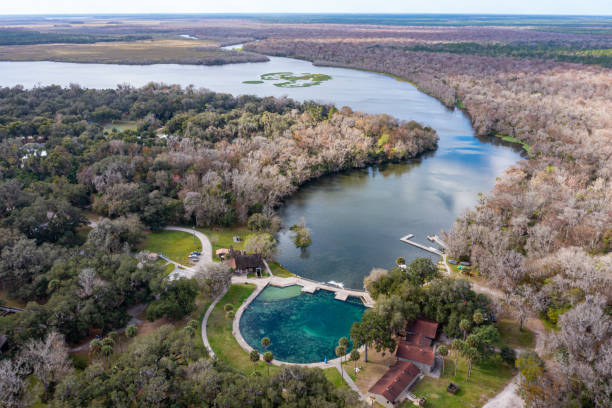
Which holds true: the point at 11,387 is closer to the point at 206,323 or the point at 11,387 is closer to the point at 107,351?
the point at 107,351

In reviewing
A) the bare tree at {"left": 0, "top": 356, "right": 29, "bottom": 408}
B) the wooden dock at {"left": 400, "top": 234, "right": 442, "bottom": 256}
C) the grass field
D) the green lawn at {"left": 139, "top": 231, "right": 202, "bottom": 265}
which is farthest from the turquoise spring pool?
the grass field

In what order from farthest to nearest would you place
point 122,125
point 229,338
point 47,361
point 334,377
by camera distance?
point 122,125, point 229,338, point 334,377, point 47,361

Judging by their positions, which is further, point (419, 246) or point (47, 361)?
point (419, 246)

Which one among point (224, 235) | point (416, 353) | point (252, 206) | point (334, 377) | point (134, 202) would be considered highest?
point (134, 202)

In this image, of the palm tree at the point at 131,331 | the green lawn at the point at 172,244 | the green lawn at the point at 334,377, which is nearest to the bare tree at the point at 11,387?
the palm tree at the point at 131,331

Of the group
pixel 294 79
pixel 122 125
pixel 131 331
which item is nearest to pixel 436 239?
pixel 131 331

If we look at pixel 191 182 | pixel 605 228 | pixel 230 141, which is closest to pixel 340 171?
pixel 230 141

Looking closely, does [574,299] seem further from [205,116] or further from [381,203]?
[205,116]
